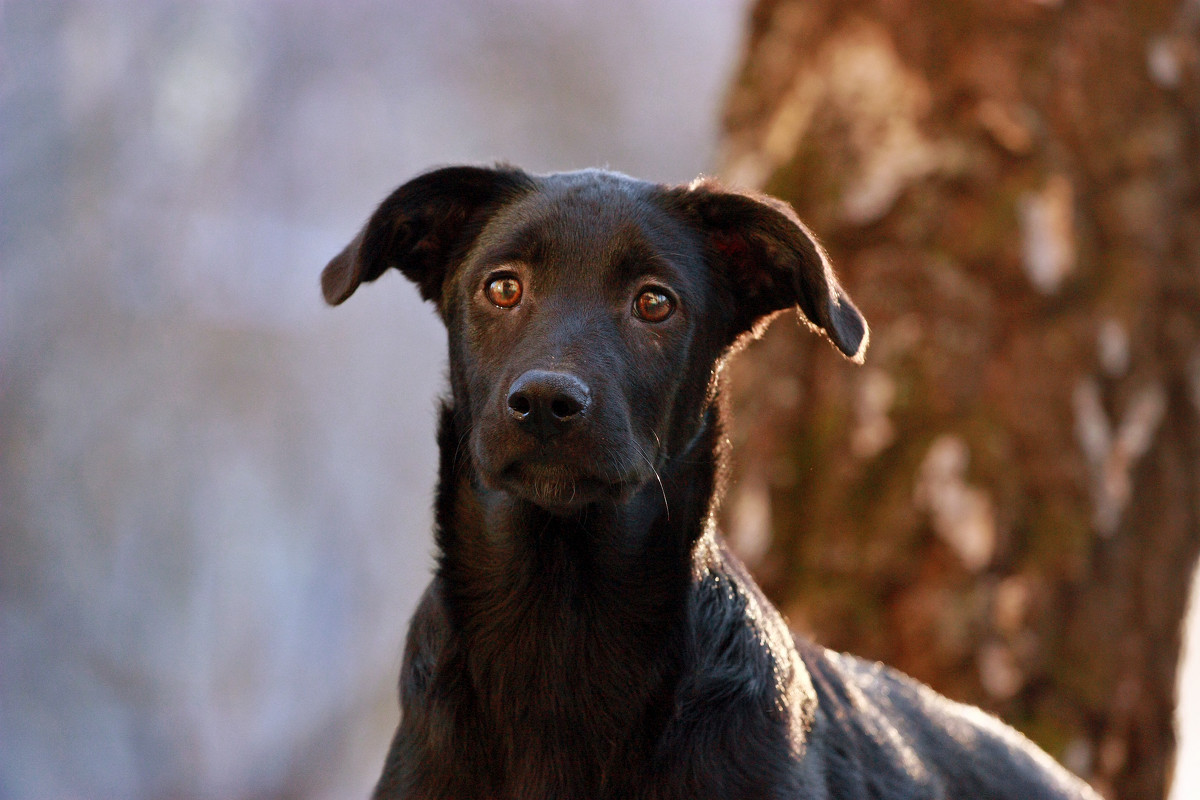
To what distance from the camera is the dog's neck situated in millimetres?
2840

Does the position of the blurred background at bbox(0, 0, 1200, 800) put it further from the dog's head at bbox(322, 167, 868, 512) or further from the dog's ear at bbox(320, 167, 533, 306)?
the dog's ear at bbox(320, 167, 533, 306)

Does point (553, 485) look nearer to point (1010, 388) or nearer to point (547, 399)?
point (547, 399)

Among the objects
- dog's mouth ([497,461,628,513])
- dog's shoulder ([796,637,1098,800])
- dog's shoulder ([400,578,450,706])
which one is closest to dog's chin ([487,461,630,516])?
dog's mouth ([497,461,628,513])

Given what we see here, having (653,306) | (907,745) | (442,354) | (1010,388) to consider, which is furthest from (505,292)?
(1010,388)

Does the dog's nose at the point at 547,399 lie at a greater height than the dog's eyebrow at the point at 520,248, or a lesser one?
lesser

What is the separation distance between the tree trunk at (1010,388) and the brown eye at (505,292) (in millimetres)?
2521

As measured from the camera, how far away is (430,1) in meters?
11.1

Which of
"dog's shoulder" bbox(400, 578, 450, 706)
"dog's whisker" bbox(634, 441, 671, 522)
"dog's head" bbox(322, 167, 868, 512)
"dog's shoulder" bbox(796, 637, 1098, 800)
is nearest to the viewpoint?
"dog's head" bbox(322, 167, 868, 512)

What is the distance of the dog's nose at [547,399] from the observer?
8.46 ft

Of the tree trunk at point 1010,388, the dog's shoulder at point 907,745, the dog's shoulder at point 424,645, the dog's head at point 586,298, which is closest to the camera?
the dog's head at point 586,298

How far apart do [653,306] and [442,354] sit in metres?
1.39

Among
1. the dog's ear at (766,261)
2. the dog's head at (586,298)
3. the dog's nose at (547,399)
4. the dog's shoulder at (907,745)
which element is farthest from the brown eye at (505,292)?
the dog's shoulder at (907,745)

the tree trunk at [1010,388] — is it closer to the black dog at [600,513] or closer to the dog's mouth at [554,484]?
the black dog at [600,513]

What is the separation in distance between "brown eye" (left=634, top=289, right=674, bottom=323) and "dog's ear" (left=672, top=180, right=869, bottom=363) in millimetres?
294
